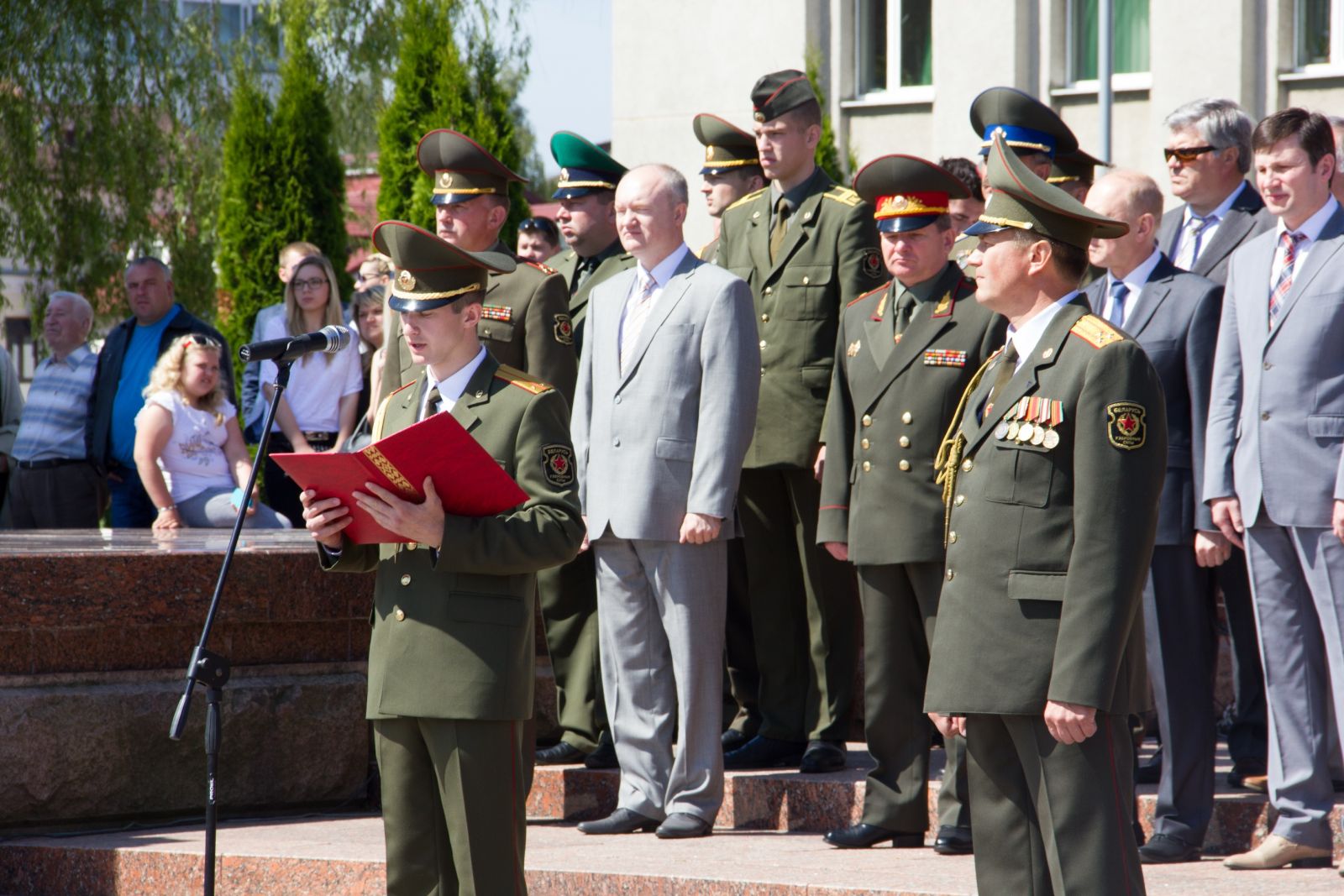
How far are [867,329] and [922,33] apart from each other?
16.8 metres

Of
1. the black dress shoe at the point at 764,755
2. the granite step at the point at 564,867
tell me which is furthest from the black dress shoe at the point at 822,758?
the granite step at the point at 564,867

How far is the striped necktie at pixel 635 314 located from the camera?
21.0 feet

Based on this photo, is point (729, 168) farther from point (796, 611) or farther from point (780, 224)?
point (796, 611)

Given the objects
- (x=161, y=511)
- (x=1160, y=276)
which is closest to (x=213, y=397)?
(x=161, y=511)

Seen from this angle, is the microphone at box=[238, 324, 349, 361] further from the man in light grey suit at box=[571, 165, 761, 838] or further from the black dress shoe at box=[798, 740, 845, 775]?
the black dress shoe at box=[798, 740, 845, 775]

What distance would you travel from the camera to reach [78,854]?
20.6ft

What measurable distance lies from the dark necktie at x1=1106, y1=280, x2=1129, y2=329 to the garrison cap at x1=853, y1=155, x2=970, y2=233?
57 centimetres

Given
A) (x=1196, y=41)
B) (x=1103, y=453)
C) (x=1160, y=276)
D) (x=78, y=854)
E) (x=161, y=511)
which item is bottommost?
(x=78, y=854)

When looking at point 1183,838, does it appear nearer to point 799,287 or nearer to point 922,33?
point 799,287

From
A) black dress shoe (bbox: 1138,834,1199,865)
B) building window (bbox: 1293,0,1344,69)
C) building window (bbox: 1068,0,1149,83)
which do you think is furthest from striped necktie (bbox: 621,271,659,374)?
building window (bbox: 1068,0,1149,83)

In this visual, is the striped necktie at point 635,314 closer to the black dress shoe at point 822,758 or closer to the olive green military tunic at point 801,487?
the olive green military tunic at point 801,487

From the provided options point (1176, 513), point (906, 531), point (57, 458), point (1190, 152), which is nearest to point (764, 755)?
point (906, 531)

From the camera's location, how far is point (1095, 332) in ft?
13.9

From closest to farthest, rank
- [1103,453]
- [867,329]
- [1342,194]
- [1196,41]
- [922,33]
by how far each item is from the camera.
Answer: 1. [1103,453]
2. [867,329]
3. [1342,194]
4. [1196,41]
5. [922,33]
